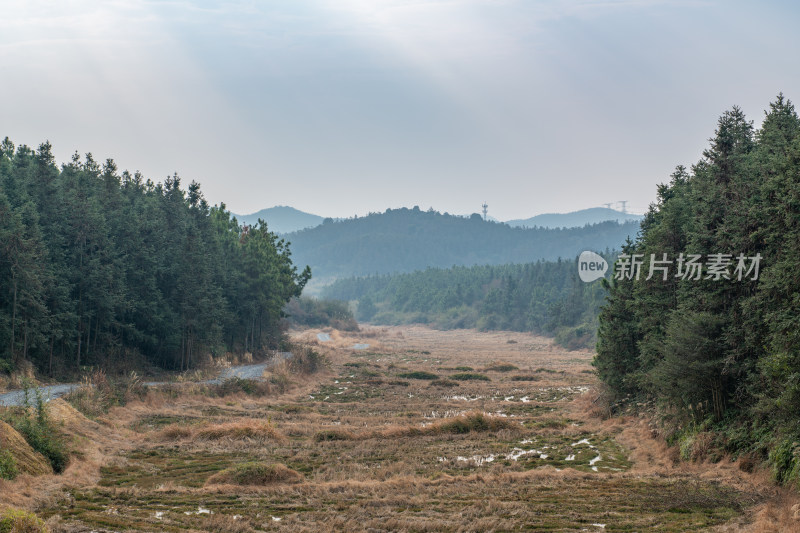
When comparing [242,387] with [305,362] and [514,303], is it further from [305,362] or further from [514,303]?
[514,303]

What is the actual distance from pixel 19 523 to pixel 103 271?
29141mm

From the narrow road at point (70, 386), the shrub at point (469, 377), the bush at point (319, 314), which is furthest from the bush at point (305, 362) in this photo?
the bush at point (319, 314)

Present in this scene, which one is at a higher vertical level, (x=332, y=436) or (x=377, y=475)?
(x=377, y=475)

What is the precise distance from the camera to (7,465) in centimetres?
1413

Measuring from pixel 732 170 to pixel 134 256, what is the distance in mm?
35331

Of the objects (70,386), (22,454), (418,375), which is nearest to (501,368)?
(418,375)

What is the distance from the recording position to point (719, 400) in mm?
19922

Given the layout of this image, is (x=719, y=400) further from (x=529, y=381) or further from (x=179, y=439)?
(x=529, y=381)

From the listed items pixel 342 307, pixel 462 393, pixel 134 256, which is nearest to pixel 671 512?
pixel 462 393

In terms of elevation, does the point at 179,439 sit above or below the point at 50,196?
below

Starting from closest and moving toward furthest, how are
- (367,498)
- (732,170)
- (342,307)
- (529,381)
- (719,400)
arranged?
(367,498)
(719,400)
(732,170)
(529,381)
(342,307)

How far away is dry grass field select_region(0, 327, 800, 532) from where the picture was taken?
13.3 metres

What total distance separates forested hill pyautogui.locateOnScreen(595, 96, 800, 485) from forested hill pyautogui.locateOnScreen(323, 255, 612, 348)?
7138cm

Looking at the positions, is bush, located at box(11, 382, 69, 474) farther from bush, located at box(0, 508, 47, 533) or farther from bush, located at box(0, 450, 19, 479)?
bush, located at box(0, 508, 47, 533)
